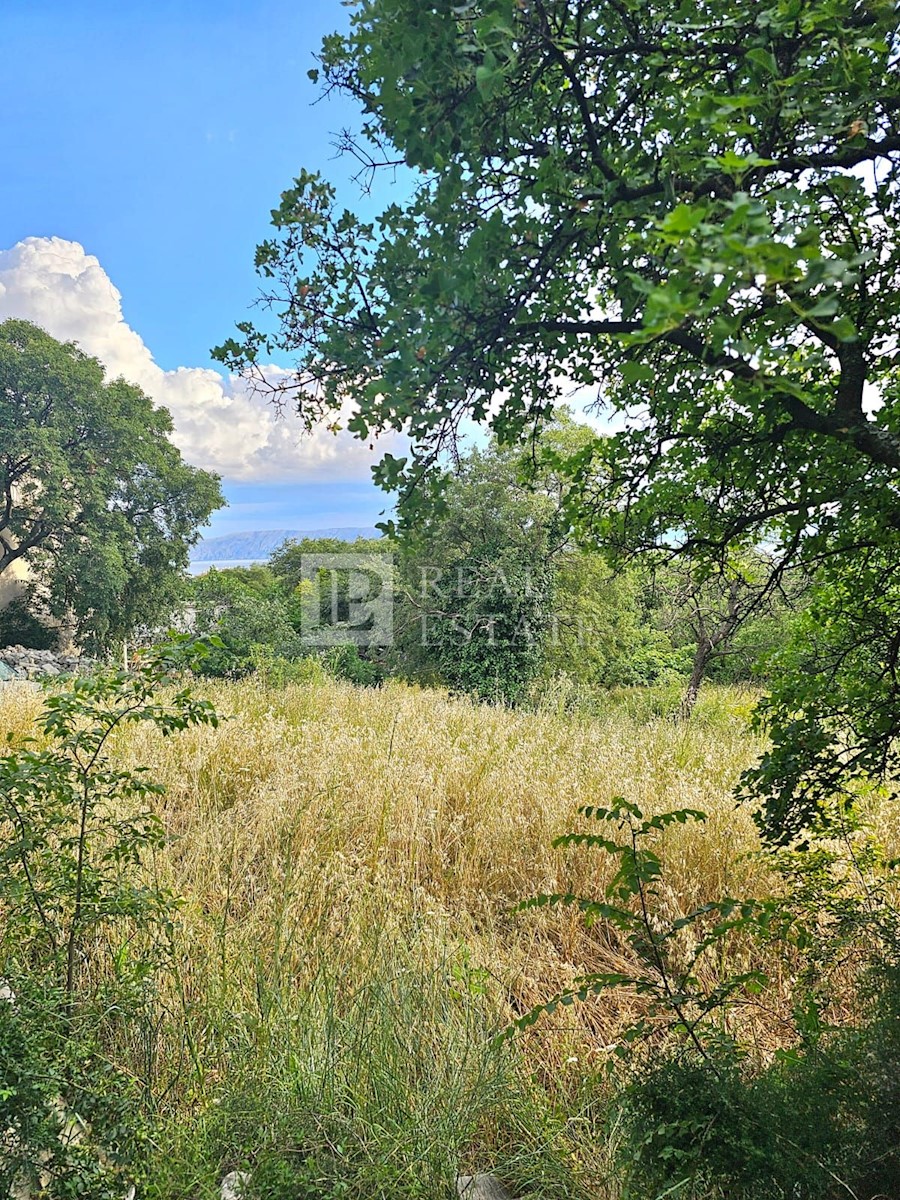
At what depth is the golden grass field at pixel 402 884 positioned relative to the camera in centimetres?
196

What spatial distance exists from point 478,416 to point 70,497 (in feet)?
62.8

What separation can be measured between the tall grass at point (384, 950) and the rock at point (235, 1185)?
0.17 ft

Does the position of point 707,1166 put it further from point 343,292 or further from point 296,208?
point 296,208

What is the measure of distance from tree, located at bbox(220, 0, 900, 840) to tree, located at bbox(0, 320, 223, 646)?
17800 millimetres

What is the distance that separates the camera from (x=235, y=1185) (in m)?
1.49

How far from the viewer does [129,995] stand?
181 cm

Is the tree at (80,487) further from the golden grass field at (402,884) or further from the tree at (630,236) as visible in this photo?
the tree at (630,236)

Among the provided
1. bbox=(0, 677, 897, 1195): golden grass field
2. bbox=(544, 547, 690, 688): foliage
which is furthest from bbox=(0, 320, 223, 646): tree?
bbox=(0, 677, 897, 1195): golden grass field

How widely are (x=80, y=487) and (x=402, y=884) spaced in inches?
713

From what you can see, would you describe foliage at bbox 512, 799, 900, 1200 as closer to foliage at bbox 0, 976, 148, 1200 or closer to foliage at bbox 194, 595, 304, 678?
foliage at bbox 0, 976, 148, 1200

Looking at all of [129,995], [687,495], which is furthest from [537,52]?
[129,995]

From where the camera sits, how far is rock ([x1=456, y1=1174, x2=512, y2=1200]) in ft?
5.09

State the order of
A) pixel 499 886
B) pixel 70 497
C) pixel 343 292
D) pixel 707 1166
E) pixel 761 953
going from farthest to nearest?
1. pixel 70 497
2. pixel 499 886
3. pixel 761 953
4. pixel 343 292
5. pixel 707 1166

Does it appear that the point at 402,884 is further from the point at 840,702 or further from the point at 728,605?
the point at 728,605
